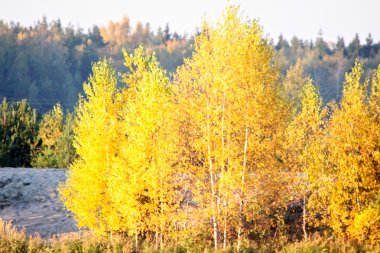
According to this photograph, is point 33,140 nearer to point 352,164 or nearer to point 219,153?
point 219,153

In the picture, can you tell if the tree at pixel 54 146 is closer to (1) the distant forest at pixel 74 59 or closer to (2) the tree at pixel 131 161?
(2) the tree at pixel 131 161

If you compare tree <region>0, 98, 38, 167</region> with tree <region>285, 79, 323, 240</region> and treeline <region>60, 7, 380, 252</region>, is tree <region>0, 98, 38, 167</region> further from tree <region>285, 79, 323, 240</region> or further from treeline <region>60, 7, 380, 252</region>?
tree <region>285, 79, 323, 240</region>

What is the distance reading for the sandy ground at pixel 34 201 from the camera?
23.6 metres

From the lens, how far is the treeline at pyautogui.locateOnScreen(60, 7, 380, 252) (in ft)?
54.2

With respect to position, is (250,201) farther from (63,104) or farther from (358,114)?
(63,104)

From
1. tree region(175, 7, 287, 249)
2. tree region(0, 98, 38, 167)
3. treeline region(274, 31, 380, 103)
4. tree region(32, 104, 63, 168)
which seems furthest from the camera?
treeline region(274, 31, 380, 103)

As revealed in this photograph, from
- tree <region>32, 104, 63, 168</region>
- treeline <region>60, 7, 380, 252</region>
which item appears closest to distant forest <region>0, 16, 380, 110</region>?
tree <region>32, 104, 63, 168</region>

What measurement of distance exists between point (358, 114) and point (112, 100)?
916 cm

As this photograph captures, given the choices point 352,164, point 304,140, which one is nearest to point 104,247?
point 304,140

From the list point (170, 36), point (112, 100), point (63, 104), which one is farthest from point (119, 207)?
point (170, 36)

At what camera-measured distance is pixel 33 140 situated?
3150 centimetres

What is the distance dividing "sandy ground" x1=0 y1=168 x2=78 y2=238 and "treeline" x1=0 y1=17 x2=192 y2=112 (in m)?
59.4

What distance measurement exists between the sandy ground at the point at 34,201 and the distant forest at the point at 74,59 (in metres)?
47.3

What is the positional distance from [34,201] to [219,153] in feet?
43.4
